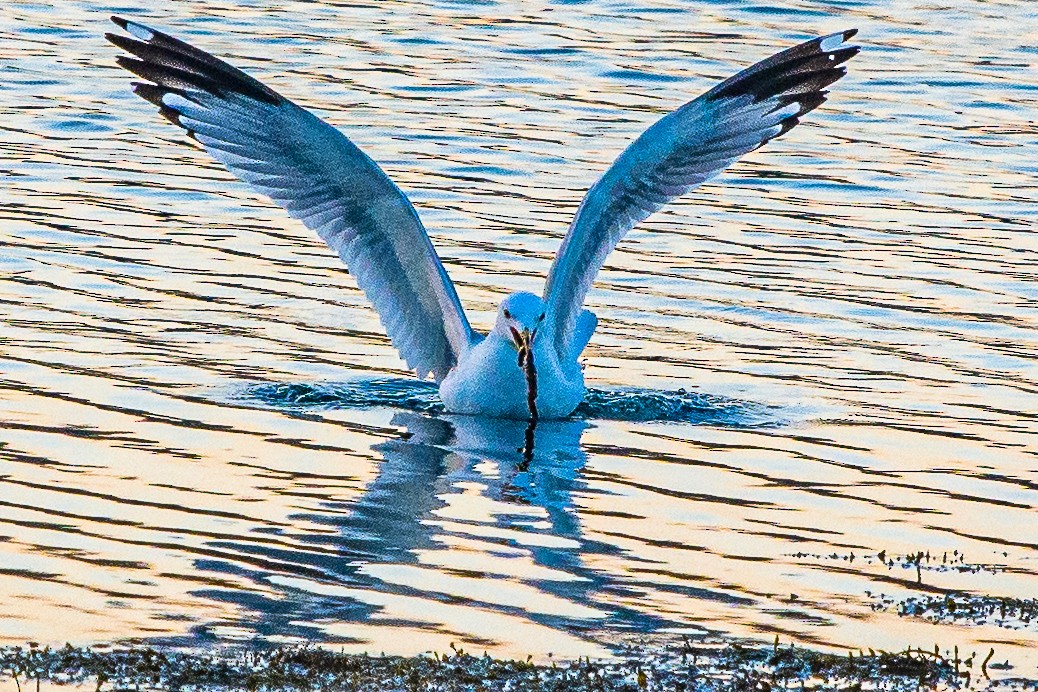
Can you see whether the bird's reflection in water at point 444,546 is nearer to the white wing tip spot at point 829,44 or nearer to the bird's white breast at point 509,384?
the bird's white breast at point 509,384

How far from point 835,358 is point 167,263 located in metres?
4.29

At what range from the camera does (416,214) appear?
11.5 meters

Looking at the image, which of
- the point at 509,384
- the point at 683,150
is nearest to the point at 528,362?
the point at 509,384

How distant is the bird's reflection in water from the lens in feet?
25.6

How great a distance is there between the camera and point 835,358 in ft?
41.0

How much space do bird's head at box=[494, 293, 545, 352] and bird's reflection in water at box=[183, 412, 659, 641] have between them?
0.52m

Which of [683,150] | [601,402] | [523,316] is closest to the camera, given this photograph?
[523,316]

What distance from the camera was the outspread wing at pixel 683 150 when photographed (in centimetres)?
1216

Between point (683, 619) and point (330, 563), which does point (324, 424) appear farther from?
point (683, 619)

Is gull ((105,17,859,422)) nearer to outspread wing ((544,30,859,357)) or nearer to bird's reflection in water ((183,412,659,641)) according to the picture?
outspread wing ((544,30,859,357))

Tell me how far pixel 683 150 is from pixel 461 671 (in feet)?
19.9

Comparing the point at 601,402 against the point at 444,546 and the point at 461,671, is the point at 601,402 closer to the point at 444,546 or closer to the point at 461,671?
the point at 444,546

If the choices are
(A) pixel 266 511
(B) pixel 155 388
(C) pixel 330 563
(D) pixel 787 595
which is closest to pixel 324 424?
(B) pixel 155 388

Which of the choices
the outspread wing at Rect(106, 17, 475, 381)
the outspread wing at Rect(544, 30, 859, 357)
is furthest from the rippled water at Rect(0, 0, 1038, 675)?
the outspread wing at Rect(544, 30, 859, 357)
